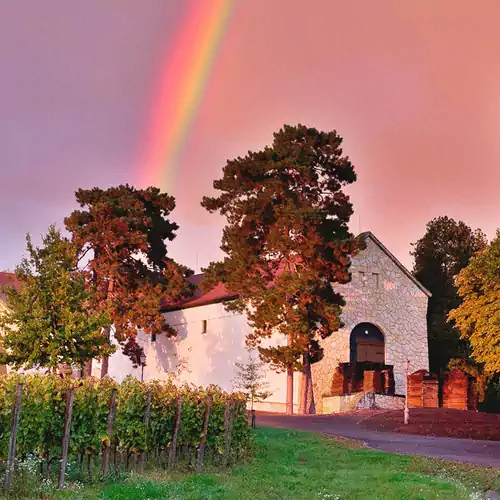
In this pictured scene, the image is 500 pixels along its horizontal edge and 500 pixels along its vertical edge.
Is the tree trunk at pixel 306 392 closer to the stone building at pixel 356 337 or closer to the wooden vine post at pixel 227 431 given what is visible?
the stone building at pixel 356 337

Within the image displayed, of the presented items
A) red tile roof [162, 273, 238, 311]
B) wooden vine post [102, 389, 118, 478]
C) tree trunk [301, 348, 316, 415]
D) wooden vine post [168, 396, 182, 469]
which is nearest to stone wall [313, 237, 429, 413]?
tree trunk [301, 348, 316, 415]

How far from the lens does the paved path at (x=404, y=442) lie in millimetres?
19562

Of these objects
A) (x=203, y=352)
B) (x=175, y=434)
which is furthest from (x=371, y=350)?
(x=175, y=434)

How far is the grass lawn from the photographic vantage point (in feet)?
38.9

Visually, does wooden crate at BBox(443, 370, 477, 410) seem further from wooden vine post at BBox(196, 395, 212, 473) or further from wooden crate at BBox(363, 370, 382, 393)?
wooden vine post at BBox(196, 395, 212, 473)

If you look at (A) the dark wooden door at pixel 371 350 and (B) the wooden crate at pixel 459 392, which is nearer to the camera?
(B) the wooden crate at pixel 459 392

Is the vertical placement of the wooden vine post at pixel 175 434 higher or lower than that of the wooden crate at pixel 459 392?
lower

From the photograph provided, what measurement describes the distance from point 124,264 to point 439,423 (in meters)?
26.3

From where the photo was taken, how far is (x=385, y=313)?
4541 centimetres

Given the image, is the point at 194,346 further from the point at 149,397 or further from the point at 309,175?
the point at 149,397

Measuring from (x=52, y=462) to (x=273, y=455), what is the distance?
23.8 ft

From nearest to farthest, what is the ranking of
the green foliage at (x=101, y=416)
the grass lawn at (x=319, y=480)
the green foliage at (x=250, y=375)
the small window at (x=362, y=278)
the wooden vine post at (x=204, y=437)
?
the grass lawn at (x=319, y=480)
the green foliage at (x=101, y=416)
the wooden vine post at (x=204, y=437)
the green foliage at (x=250, y=375)
the small window at (x=362, y=278)

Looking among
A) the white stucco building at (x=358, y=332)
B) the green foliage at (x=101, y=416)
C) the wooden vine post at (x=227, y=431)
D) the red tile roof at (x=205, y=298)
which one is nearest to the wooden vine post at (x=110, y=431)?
the green foliage at (x=101, y=416)

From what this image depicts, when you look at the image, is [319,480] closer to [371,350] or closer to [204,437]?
[204,437]
